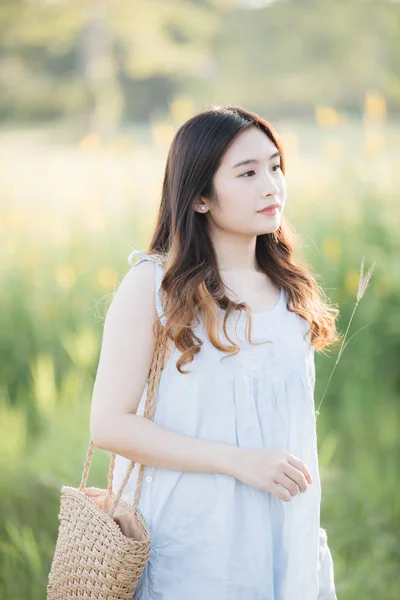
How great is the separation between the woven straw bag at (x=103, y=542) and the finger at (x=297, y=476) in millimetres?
309

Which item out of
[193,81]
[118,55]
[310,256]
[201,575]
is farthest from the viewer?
[193,81]

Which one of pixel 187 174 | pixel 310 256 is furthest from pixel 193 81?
pixel 187 174

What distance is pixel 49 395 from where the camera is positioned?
3.75 meters

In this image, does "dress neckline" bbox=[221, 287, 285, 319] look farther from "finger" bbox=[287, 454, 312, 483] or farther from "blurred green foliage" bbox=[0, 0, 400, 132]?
"blurred green foliage" bbox=[0, 0, 400, 132]

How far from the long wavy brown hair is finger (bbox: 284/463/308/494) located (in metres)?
0.27

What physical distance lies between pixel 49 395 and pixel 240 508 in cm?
214

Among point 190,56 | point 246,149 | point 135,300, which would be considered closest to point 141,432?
point 135,300

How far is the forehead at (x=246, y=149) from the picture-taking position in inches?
71.2

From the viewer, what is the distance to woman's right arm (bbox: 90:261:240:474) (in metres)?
1.68

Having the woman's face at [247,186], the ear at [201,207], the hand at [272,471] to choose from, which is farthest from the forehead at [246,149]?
the hand at [272,471]

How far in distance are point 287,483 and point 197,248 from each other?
545 millimetres

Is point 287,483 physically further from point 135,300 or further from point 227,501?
point 135,300

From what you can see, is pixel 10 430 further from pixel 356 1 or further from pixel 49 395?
pixel 356 1

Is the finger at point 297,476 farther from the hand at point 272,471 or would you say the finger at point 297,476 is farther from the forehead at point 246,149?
the forehead at point 246,149
